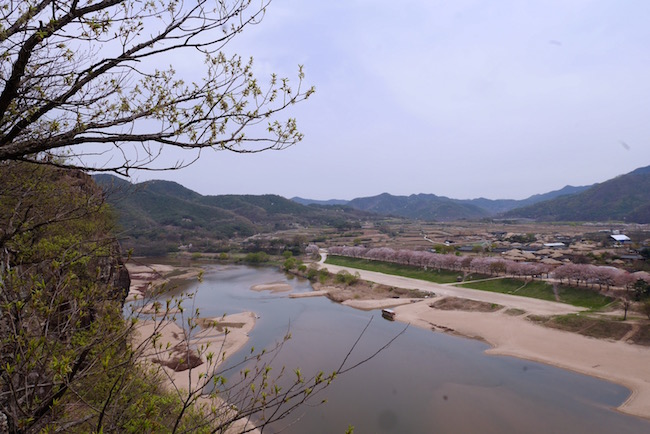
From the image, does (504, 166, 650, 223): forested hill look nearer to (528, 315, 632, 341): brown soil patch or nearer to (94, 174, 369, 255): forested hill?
(94, 174, 369, 255): forested hill

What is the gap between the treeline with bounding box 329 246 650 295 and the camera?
109 ft

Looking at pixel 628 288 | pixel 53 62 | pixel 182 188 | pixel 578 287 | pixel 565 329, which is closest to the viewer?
pixel 53 62

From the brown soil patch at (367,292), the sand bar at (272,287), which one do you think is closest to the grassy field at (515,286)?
the brown soil patch at (367,292)

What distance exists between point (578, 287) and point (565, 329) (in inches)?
408

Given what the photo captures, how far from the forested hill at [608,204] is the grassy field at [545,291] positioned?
374 feet

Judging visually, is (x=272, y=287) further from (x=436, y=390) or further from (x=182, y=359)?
(x=182, y=359)

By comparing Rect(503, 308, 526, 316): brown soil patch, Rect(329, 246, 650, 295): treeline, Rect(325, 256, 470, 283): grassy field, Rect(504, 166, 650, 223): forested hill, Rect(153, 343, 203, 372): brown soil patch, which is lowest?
Rect(503, 308, 526, 316): brown soil patch

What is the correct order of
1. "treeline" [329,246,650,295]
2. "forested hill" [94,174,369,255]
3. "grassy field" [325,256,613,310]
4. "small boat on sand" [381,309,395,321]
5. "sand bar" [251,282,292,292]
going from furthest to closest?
"forested hill" [94,174,369,255]
"sand bar" [251,282,292,292]
"grassy field" [325,256,613,310]
"treeline" [329,246,650,295]
"small boat on sand" [381,309,395,321]

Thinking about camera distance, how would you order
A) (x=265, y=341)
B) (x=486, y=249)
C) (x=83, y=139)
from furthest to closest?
(x=486, y=249), (x=265, y=341), (x=83, y=139)

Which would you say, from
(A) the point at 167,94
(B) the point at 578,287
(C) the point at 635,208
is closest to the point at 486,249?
(B) the point at 578,287

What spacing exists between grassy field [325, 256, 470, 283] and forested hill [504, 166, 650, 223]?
365 ft

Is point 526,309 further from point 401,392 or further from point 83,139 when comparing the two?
point 83,139

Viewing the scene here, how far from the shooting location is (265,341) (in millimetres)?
25453

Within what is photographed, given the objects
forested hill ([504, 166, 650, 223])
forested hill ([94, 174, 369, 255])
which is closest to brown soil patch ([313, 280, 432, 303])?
forested hill ([94, 174, 369, 255])
